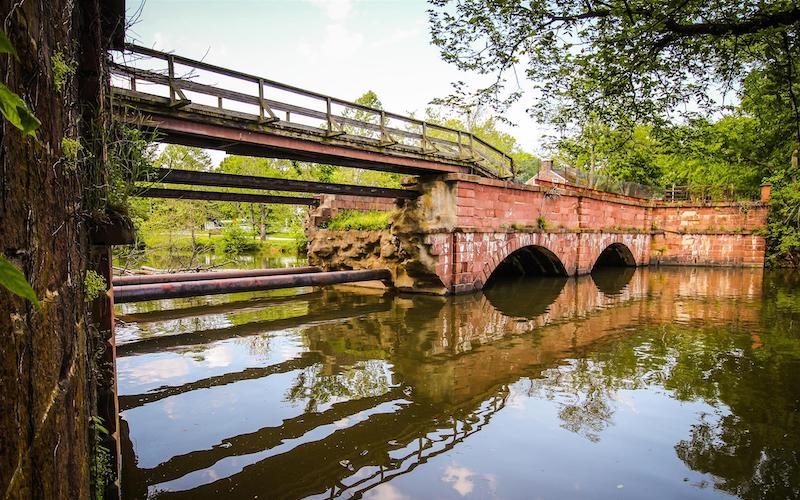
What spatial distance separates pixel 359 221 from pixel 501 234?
4392 mm

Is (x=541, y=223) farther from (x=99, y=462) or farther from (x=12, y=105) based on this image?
(x=12, y=105)

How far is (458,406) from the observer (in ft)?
15.4

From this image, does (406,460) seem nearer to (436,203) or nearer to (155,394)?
(155,394)

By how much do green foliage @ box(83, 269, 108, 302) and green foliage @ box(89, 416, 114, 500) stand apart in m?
0.69

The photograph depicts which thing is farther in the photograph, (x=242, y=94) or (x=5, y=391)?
(x=242, y=94)

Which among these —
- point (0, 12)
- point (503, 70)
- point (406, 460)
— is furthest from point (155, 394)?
point (503, 70)

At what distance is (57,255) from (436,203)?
1015 centimetres

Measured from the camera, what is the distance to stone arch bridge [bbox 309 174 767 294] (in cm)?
1149

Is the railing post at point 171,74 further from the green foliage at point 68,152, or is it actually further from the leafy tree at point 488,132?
the leafy tree at point 488,132

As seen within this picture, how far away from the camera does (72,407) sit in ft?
6.09

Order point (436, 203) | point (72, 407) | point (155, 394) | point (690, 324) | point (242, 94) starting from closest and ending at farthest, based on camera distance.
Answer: point (72, 407)
point (155, 394)
point (242, 94)
point (690, 324)
point (436, 203)

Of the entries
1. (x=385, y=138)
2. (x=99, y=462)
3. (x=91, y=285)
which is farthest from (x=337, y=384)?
(x=385, y=138)

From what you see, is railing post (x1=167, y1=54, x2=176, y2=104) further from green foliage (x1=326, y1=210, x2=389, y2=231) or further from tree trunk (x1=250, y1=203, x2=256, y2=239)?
tree trunk (x1=250, y1=203, x2=256, y2=239)

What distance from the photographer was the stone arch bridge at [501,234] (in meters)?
11.5
